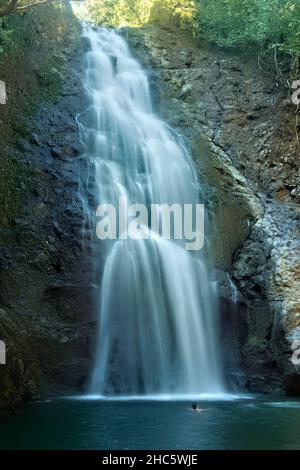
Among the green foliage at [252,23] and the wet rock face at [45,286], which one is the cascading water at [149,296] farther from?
the green foliage at [252,23]

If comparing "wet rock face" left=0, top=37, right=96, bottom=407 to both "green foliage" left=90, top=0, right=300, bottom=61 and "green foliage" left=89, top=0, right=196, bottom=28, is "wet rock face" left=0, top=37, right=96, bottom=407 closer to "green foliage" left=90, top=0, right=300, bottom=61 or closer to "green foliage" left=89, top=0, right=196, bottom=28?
"green foliage" left=90, top=0, right=300, bottom=61

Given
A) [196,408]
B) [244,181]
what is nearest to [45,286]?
[196,408]

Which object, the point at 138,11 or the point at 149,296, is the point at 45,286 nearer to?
the point at 149,296

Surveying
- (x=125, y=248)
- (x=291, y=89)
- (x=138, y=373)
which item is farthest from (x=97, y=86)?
(x=138, y=373)

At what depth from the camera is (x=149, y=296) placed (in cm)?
1005

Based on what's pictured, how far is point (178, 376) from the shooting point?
9.58 meters

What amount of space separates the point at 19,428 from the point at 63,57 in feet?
39.4

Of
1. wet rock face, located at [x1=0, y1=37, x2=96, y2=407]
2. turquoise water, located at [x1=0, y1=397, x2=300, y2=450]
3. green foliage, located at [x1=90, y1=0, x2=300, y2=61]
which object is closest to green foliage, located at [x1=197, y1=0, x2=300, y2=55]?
green foliage, located at [x1=90, y1=0, x2=300, y2=61]

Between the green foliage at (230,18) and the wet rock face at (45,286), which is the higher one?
the green foliage at (230,18)

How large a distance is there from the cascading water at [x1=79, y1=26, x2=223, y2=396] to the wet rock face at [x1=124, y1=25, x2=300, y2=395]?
52 cm

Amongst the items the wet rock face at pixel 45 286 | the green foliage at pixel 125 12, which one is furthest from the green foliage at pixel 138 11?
the wet rock face at pixel 45 286

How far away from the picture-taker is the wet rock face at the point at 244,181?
1007cm

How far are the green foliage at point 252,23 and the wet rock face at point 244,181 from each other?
614 millimetres
